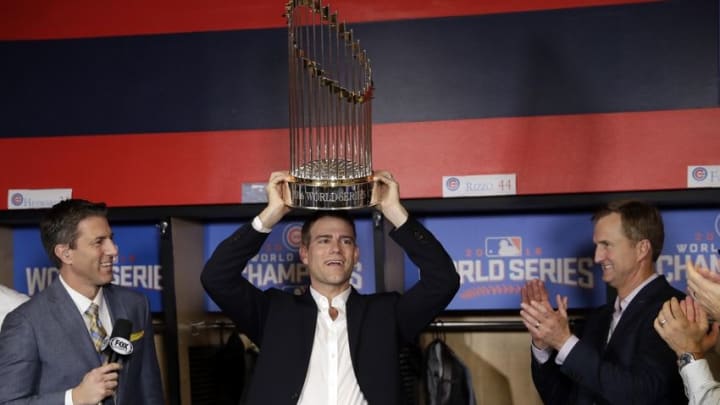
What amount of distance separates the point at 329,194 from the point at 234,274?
1.64 feet

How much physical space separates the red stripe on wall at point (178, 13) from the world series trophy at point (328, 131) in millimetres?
617

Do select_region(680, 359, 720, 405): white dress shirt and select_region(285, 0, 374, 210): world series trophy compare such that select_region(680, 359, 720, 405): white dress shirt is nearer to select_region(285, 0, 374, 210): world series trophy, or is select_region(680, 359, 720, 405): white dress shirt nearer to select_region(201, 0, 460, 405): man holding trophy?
select_region(201, 0, 460, 405): man holding trophy

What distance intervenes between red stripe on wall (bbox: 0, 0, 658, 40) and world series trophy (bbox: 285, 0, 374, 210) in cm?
62

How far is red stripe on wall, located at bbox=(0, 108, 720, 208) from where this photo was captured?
11.2ft

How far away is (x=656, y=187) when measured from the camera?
3.41m

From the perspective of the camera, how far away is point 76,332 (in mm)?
2861

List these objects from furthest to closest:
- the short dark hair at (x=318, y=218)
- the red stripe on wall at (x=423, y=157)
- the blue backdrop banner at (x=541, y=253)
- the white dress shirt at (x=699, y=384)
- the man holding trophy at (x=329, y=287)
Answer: the blue backdrop banner at (x=541, y=253) < the red stripe on wall at (x=423, y=157) < the short dark hair at (x=318, y=218) < the man holding trophy at (x=329, y=287) < the white dress shirt at (x=699, y=384)

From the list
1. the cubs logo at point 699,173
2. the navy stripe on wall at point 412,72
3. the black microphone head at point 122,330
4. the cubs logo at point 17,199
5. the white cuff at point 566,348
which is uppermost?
the navy stripe on wall at point 412,72

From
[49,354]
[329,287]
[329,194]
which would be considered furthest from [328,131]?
[49,354]

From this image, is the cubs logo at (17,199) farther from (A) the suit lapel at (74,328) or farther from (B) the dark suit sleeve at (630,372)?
(B) the dark suit sleeve at (630,372)

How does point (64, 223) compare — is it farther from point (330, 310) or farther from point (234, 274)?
point (330, 310)

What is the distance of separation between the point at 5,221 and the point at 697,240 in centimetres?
262

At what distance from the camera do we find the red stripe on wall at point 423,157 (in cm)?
342

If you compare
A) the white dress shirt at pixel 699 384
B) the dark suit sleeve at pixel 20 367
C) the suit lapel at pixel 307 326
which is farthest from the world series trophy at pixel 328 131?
the white dress shirt at pixel 699 384
